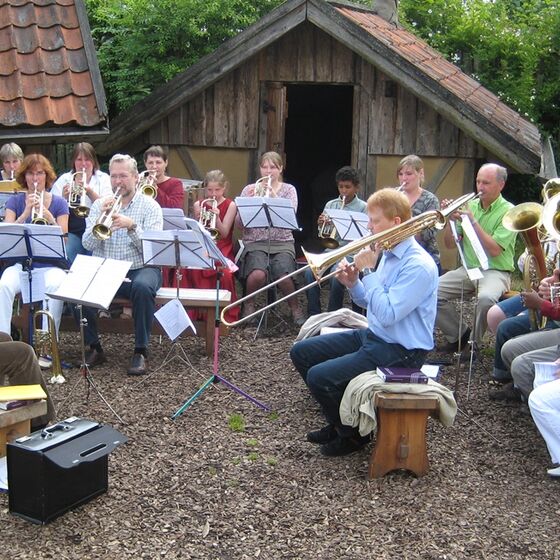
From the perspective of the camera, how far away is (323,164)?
563 inches

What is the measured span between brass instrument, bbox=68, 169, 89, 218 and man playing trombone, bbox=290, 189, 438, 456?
3.51m

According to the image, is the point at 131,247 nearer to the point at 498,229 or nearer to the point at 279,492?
the point at 279,492

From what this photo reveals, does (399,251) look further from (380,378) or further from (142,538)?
(142,538)

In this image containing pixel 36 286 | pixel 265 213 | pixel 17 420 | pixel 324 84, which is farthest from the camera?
pixel 324 84

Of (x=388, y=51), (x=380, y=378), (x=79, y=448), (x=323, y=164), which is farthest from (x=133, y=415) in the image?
(x=323, y=164)

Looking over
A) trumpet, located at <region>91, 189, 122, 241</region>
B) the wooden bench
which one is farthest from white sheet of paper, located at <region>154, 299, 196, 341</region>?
trumpet, located at <region>91, 189, 122, 241</region>

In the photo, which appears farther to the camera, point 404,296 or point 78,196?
point 78,196

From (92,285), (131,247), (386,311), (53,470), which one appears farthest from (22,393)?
(131,247)

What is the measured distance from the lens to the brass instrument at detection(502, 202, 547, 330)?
19.3 feet

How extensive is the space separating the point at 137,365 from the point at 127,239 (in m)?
1.09

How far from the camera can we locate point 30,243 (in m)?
6.33

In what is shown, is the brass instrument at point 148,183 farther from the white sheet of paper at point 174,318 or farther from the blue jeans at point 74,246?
the white sheet of paper at point 174,318

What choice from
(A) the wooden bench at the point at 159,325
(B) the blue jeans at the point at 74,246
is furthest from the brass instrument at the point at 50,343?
(B) the blue jeans at the point at 74,246

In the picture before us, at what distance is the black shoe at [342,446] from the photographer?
17.2ft
